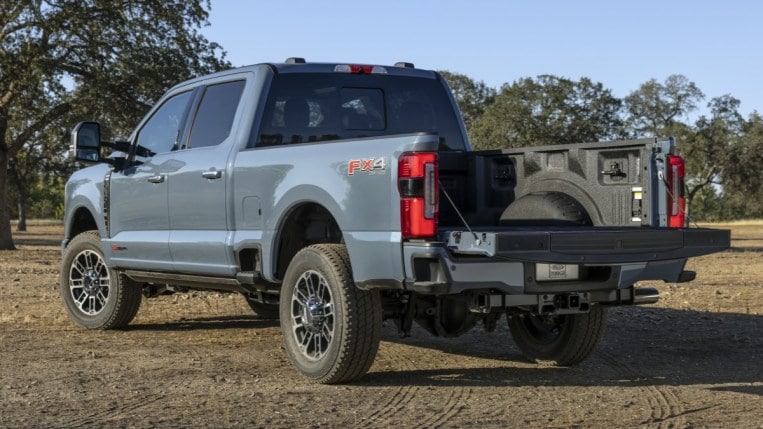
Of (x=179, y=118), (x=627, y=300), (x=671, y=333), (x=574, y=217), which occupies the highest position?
(x=179, y=118)

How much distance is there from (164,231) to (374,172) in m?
2.84

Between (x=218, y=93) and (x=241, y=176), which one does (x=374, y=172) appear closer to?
(x=241, y=176)

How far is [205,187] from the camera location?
7.61m

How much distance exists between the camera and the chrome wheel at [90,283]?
31.1 feet

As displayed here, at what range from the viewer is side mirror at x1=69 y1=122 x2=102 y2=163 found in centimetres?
865

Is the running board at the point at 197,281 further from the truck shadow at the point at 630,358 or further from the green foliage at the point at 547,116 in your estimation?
the green foliage at the point at 547,116

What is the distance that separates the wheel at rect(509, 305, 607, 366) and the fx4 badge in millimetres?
1711

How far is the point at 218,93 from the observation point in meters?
7.96

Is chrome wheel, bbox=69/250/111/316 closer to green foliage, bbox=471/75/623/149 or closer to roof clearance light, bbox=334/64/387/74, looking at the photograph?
roof clearance light, bbox=334/64/387/74

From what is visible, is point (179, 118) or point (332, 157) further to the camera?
point (179, 118)

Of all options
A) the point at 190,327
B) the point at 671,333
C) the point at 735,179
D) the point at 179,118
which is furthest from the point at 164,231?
the point at 735,179

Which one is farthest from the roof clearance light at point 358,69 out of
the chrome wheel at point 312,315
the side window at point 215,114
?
→ the chrome wheel at point 312,315

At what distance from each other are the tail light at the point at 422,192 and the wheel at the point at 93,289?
4.28 meters

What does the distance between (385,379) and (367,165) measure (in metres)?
1.55
